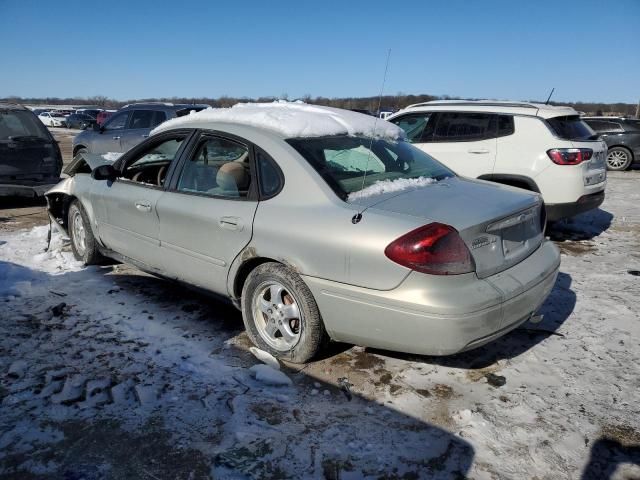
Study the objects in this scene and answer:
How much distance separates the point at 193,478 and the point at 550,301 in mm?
3370

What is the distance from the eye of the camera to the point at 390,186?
3256mm

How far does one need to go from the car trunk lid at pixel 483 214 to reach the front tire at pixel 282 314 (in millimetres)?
725

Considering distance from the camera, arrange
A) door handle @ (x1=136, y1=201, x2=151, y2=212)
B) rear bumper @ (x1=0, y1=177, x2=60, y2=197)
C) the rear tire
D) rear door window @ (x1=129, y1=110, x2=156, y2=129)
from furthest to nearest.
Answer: the rear tire < rear door window @ (x1=129, y1=110, x2=156, y2=129) < rear bumper @ (x1=0, y1=177, x2=60, y2=197) < door handle @ (x1=136, y1=201, x2=151, y2=212)

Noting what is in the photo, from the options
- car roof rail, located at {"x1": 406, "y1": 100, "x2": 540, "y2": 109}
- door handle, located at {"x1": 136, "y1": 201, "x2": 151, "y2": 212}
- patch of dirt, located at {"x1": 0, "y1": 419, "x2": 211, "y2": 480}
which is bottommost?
patch of dirt, located at {"x1": 0, "y1": 419, "x2": 211, "y2": 480}

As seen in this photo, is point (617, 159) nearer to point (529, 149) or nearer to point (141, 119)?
point (529, 149)

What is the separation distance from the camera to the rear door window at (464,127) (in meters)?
6.50

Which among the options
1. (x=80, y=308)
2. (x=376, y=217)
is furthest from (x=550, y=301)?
(x=80, y=308)

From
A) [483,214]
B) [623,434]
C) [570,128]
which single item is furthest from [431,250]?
[570,128]

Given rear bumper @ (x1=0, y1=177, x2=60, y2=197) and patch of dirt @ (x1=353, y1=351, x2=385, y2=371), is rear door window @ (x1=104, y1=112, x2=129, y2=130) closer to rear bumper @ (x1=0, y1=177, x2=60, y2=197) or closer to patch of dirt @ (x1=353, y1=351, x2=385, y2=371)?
rear bumper @ (x1=0, y1=177, x2=60, y2=197)

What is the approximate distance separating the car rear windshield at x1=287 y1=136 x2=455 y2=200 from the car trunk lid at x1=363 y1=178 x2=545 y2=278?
24 cm

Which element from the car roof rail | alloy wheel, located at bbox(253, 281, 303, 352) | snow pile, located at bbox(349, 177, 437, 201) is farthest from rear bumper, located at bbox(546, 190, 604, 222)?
alloy wheel, located at bbox(253, 281, 303, 352)

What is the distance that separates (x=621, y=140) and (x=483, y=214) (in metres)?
14.0

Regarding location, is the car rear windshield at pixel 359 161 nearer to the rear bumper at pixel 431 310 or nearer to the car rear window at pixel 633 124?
the rear bumper at pixel 431 310

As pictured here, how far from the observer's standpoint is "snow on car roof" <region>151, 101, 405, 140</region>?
363 cm
